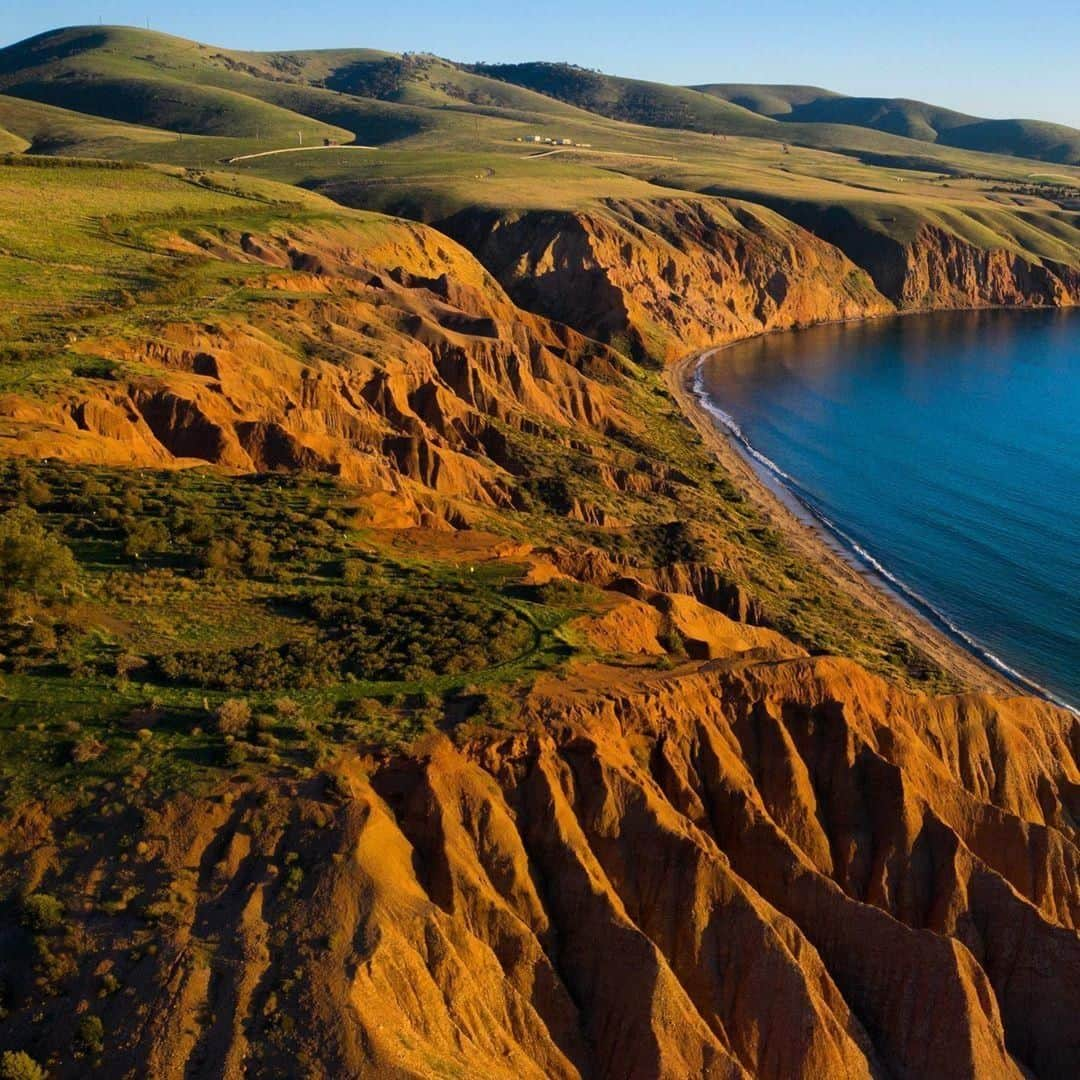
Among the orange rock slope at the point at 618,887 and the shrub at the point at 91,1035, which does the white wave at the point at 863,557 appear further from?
the shrub at the point at 91,1035

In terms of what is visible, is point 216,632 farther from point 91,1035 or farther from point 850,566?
point 850,566

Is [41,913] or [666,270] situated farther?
[666,270]

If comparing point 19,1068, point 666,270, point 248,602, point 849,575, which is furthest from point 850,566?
point 666,270

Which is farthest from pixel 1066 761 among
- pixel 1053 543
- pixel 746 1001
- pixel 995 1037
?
pixel 1053 543

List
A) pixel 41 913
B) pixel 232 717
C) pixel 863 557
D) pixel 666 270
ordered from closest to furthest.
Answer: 1. pixel 41 913
2. pixel 232 717
3. pixel 863 557
4. pixel 666 270

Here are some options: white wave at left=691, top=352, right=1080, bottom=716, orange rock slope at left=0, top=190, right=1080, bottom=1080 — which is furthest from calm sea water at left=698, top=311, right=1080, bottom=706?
A: orange rock slope at left=0, top=190, right=1080, bottom=1080

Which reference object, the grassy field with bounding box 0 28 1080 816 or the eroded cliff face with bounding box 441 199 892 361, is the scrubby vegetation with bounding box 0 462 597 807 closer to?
the grassy field with bounding box 0 28 1080 816
